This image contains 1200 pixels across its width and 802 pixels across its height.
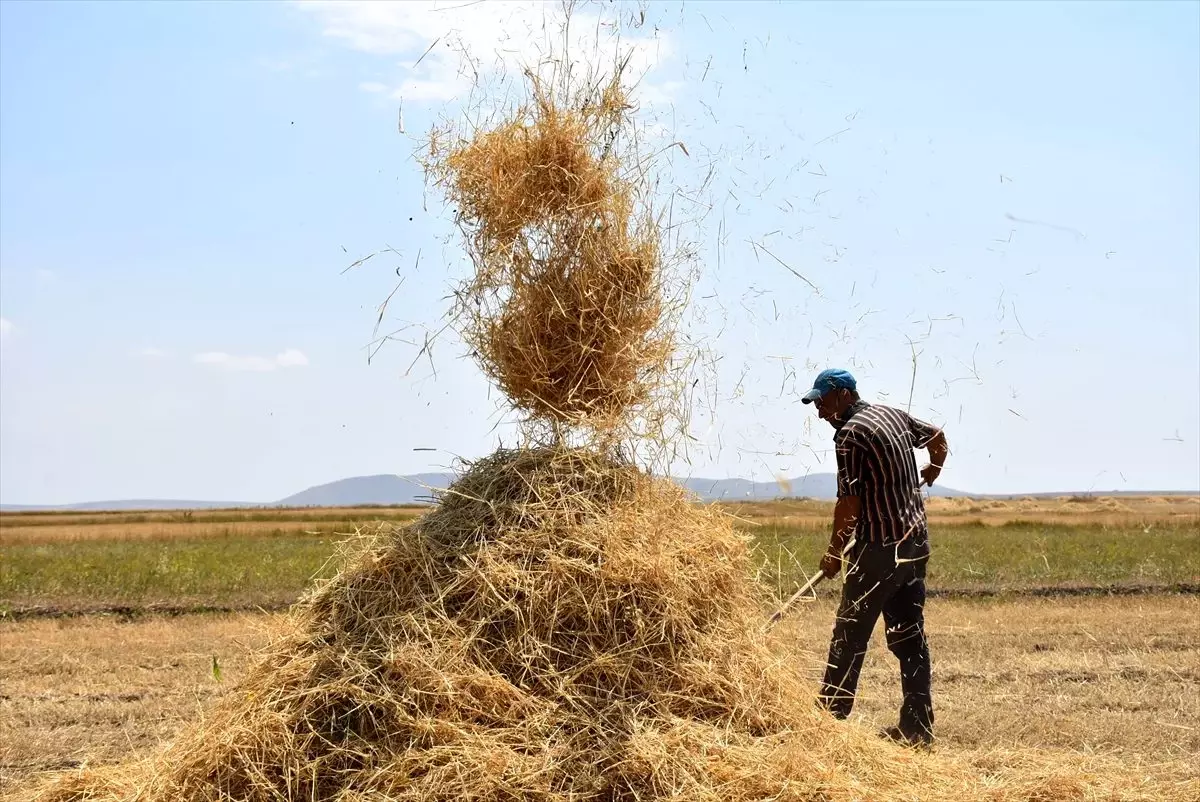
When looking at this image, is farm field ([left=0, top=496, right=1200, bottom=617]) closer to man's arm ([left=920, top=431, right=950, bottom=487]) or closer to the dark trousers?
the dark trousers

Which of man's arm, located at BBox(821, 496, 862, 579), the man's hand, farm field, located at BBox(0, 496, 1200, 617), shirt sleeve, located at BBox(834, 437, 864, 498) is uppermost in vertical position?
shirt sleeve, located at BBox(834, 437, 864, 498)

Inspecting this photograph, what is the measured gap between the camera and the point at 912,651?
597 centimetres

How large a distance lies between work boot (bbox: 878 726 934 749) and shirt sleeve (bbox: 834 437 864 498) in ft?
4.15

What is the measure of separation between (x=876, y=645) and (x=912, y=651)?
13.4ft

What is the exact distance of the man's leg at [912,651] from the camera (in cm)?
596

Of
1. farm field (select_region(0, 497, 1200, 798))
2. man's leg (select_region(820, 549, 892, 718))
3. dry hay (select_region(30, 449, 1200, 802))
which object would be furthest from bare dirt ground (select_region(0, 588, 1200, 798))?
dry hay (select_region(30, 449, 1200, 802))

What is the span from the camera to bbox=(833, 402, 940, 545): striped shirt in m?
5.76

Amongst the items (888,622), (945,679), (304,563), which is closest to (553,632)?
(888,622)

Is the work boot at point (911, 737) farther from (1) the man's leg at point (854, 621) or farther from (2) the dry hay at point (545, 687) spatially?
(2) the dry hay at point (545, 687)

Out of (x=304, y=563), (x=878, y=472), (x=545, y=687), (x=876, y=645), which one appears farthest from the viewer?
(x=304, y=563)

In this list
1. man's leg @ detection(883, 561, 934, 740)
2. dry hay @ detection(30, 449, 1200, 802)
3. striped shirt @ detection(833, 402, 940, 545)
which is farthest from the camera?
man's leg @ detection(883, 561, 934, 740)

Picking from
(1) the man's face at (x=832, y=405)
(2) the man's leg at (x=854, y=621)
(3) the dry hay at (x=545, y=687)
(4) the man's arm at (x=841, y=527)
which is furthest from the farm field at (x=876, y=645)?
(1) the man's face at (x=832, y=405)

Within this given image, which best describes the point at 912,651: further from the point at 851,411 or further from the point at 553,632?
the point at 553,632

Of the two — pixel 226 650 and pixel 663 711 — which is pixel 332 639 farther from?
pixel 226 650
